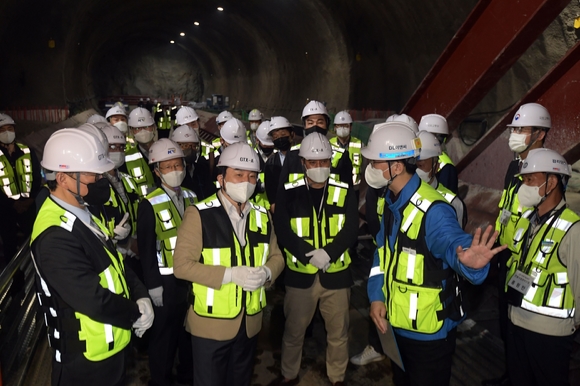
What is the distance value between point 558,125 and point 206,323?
→ 4160 mm

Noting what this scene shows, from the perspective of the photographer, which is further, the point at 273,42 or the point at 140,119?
the point at 273,42

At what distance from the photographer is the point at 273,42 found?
2120 cm

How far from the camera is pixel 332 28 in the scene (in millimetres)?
15227

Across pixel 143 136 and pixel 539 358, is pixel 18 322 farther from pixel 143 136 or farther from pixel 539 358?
pixel 539 358

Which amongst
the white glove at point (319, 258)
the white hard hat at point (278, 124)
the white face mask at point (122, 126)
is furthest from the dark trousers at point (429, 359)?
the white face mask at point (122, 126)

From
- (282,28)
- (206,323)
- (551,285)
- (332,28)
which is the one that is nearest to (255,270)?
(206,323)

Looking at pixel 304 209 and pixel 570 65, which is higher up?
pixel 570 65

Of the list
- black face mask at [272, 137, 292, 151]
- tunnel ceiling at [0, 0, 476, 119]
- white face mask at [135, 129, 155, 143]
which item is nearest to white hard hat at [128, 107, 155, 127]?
white face mask at [135, 129, 155, 143]

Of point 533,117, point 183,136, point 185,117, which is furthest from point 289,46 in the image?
point 533,117

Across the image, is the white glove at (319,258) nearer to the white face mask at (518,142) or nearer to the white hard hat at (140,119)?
the white face mask at (518,142)

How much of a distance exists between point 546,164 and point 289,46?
58.6 ft

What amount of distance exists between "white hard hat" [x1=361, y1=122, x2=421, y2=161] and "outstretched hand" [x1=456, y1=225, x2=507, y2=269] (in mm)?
833

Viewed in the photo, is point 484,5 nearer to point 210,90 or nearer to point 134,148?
point 134,148

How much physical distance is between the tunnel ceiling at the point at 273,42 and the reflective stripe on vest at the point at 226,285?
8.56 m
